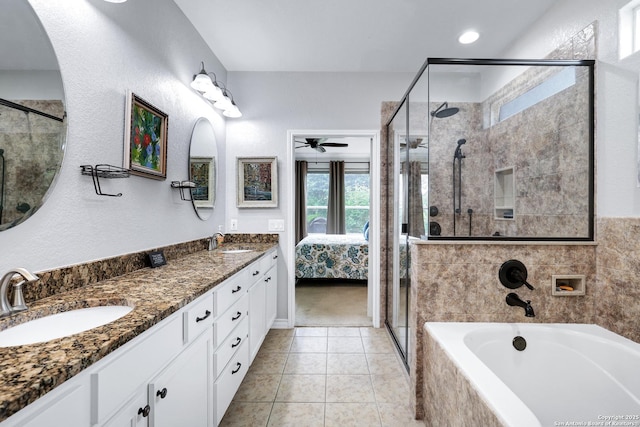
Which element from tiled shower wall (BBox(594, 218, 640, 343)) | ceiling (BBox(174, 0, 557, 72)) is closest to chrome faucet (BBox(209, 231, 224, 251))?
ceiling (BBox(174, 0, 557, 72))

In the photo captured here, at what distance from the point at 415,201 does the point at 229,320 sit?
55.3 inches

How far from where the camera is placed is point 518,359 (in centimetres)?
153

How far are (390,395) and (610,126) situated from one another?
206 centimetres

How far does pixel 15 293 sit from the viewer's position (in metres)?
0.94

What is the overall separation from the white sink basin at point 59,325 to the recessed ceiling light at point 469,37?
297 cm

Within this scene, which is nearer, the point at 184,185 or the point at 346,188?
the point at 184,185

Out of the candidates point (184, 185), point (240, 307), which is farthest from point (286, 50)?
point (240, 307)

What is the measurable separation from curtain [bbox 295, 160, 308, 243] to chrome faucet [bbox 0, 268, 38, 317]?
5657 mm

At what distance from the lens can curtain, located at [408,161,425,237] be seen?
1900 millimetres

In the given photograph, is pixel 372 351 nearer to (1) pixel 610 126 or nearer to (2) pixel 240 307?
(2) pixel 240 307

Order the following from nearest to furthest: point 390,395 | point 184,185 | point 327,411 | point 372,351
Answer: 1. point 327,411
2. point 390,395
3. point 184,185
4. point 372,351

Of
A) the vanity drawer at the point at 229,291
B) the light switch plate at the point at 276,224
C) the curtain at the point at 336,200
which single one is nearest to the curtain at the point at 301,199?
the curtain at the point at 336,200

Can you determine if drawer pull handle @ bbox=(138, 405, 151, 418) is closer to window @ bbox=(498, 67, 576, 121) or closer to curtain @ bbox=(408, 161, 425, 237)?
curtain @ bbox=(408, 161, 425, 237)

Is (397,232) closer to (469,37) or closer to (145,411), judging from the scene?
(469,37)
